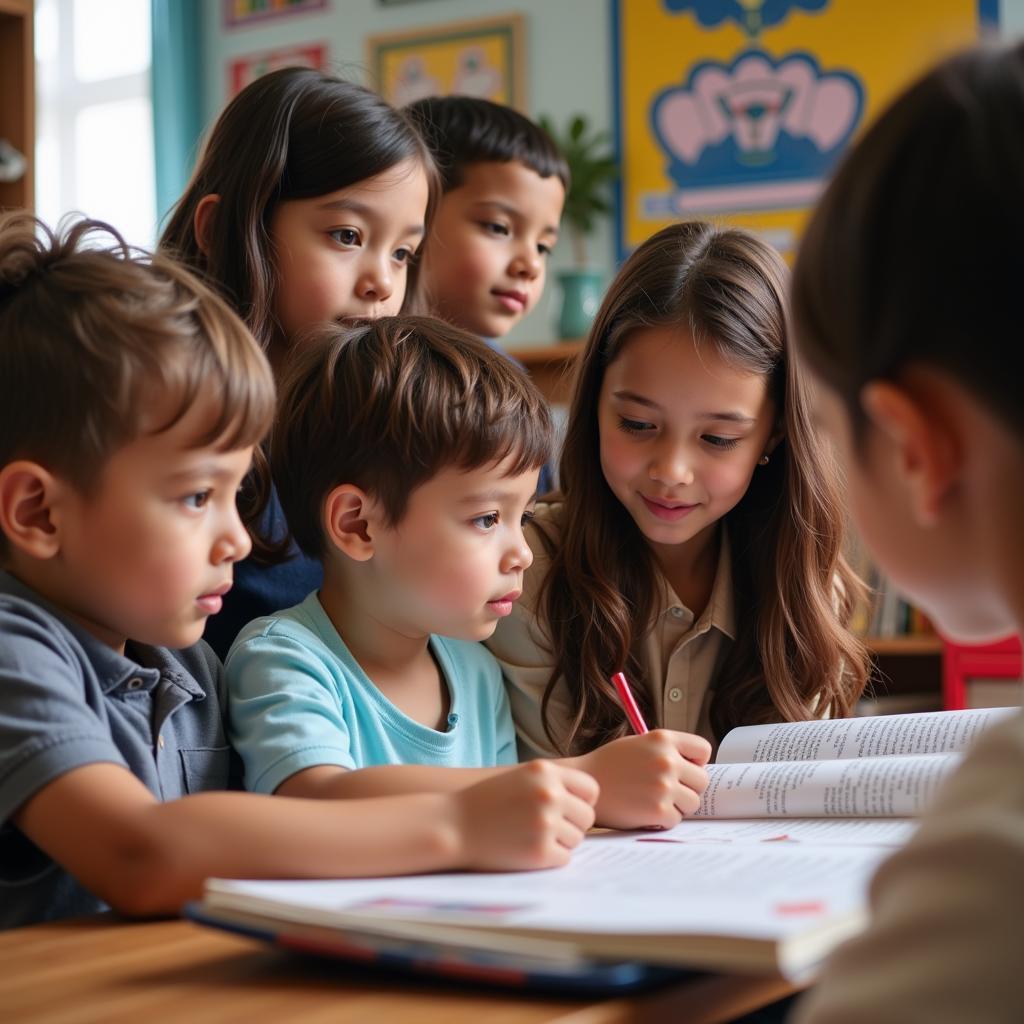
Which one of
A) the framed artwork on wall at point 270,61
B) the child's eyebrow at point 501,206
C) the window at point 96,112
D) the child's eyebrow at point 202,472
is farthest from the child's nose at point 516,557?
the window at point 96,112

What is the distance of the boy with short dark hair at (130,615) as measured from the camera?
0.79 m

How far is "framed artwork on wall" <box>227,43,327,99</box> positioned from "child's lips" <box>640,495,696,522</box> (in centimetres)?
317

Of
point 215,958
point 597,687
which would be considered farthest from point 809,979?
point 597,687

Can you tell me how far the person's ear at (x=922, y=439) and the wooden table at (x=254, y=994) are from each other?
0.25 meters

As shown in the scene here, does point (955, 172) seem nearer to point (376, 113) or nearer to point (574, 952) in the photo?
point (574, 952)

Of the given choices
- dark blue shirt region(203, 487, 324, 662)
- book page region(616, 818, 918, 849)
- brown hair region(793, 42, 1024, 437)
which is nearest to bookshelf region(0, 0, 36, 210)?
dark blue shirt region(203, 487, 324, 662)

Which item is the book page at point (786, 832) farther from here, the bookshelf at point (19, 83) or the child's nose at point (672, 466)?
the bookshelf at point (19, 83)

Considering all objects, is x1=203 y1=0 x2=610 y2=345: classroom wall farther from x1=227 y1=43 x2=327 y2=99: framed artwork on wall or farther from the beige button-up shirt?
the beige button-up shirt

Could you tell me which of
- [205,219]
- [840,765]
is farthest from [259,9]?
[840,765]

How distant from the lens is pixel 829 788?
1008mm

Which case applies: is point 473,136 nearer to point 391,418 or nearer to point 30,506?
point 391,418

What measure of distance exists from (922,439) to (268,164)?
3.40 ft

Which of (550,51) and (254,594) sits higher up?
(550,51)

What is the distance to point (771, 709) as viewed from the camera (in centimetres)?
139
